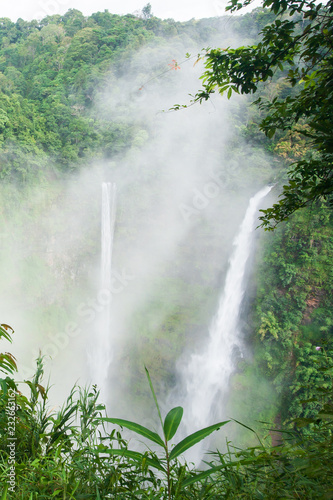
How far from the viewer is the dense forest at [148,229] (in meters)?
10.8

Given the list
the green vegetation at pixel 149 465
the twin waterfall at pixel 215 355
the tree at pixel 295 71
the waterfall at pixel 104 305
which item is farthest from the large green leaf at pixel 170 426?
the waterfall at pixel 104 305

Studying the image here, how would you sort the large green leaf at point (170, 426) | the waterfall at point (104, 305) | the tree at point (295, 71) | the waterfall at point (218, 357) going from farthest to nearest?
the waterfall at point (104, 305)
the waterfall at point (218, 357)
the tree at point (295, 71)
the large green leaf at point (170, 426)

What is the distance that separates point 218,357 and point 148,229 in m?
7.26

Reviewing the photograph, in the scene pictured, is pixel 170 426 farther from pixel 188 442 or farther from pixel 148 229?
pixel 148 229

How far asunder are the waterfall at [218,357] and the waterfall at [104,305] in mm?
3883

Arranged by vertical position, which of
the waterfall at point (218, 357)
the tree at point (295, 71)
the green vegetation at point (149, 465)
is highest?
the waterfall at point (218, 357)

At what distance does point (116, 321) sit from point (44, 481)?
13.6 m

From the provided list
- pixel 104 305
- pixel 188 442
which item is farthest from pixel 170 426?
pixel 104 305

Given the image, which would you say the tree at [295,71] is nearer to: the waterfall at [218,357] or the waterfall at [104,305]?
the waterfall at [218,357]

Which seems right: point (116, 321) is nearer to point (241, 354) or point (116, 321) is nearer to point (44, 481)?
point (241, 354)

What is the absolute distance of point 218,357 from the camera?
11.5m

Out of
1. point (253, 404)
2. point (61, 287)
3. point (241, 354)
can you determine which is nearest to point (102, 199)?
point (61, 287)

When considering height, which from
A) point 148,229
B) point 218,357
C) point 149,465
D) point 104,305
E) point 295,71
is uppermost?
point 148,229

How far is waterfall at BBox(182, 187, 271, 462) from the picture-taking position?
35.2 ft
